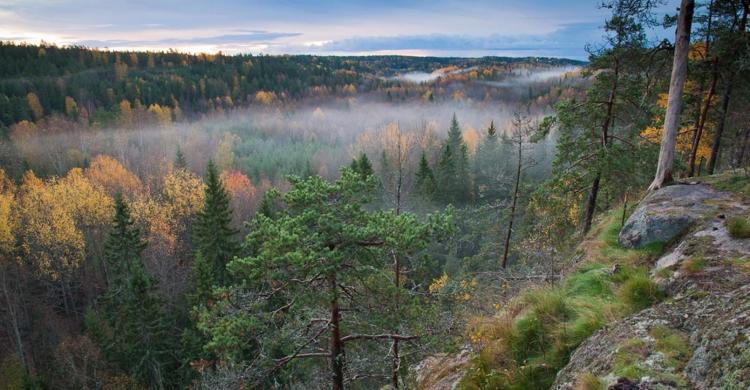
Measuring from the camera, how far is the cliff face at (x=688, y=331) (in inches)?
132

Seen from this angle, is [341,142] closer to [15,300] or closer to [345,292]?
[15,300]

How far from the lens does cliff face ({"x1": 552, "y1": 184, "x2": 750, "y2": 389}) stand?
335 centimetres

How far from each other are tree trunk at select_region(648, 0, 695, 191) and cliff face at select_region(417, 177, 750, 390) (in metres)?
1.49

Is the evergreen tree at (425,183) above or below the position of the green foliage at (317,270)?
below

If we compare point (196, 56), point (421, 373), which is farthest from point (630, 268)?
point (196, 56)

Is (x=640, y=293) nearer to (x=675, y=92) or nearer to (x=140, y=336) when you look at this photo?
(x=675, y=92)

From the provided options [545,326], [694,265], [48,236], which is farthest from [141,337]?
[694,265]

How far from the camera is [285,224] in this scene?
892 centimetres

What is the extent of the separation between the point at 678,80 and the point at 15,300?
36.4m

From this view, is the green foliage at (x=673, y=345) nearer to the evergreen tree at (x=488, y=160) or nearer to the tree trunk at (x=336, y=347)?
the tree trunk at (x=336, y=347)

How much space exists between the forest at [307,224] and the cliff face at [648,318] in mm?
160

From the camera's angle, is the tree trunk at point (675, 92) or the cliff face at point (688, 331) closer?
the cliff face at point (688, 331)

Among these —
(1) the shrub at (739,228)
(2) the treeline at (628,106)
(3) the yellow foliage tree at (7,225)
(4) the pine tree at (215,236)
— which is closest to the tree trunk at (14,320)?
(3) the yellow foliage tree at (7,225)

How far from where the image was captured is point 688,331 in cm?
408
